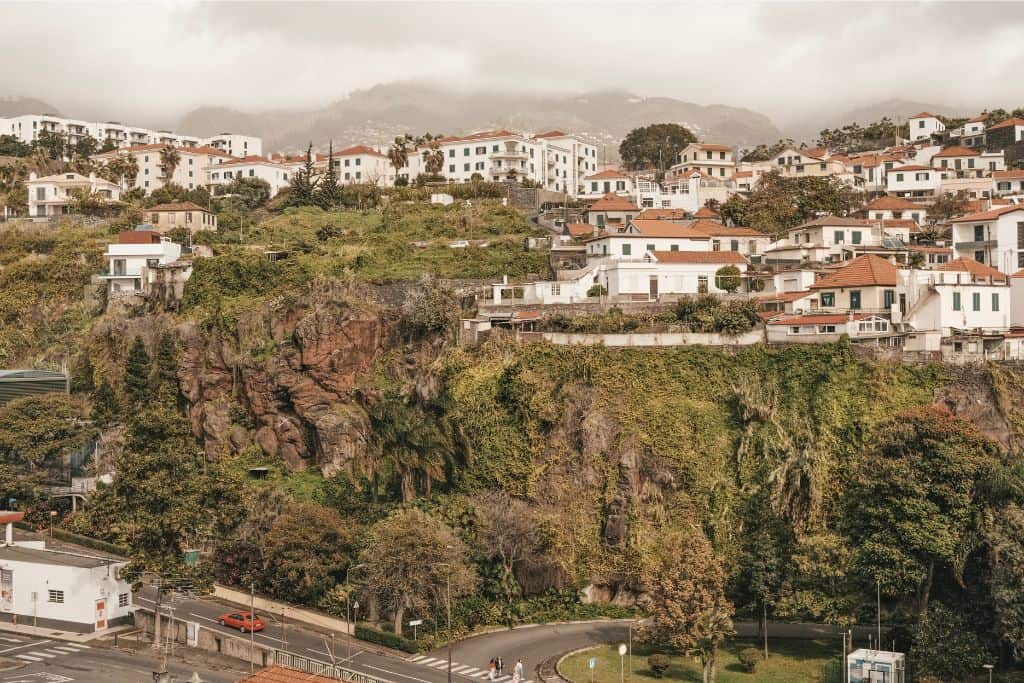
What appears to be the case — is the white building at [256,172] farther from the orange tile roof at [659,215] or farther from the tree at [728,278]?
the tree at [728,278]

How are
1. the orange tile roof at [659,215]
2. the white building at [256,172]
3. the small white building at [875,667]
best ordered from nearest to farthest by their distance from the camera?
1. the small white building at [875,667]
2. the orange tile roof at [659,215]
3. the white building at [256,172]

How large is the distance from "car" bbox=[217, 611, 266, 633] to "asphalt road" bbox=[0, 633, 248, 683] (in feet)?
9.92

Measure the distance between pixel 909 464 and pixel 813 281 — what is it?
25221 millimetres

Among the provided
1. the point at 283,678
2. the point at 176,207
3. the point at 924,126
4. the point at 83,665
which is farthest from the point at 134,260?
the point at 924,126

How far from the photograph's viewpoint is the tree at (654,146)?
13212cm

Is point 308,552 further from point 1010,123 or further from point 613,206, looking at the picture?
point 1010,123

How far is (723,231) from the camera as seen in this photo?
81.4 m

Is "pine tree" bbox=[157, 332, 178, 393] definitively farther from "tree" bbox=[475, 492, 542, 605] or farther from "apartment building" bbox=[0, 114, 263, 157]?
"apartment building" bbox=[0, 114, 263, 157]

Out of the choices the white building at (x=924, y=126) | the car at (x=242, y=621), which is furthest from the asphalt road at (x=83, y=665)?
the white building at (x=924, y=126)

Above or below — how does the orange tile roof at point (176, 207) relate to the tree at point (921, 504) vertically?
above

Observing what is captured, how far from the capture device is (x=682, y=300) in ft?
203

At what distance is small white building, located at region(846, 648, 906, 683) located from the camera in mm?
42812

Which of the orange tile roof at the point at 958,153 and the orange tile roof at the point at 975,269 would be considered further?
the orange tile roof at the point at 958,153

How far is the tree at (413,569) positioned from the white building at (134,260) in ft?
129
